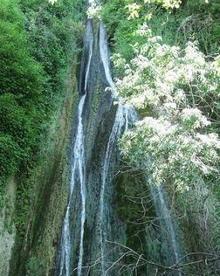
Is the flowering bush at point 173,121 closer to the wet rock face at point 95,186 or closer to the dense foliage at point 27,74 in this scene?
the wet rock face at point 95,186

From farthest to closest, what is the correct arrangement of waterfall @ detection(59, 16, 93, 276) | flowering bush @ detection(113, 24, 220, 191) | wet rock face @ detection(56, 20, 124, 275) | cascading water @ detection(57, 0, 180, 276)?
waterfall @ detection(59, 16, 93, 276) → wet rock face @ detection(56, 20, 124, 275) → cascading water @ detection(57, 0, 180, 276) → flowering bush @ detection(113, 24, 220, 191)

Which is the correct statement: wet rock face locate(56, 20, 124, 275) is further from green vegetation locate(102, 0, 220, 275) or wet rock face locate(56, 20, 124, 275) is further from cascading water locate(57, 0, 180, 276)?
green vegetation locate(102, 0, 220, 275)

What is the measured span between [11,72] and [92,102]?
9.23ft

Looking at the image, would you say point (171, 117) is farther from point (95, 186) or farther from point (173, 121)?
point (95, 186)

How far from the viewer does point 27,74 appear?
8.54 m

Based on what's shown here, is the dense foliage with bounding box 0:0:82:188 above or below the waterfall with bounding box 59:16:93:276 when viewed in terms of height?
above

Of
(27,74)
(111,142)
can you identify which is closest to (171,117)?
(111,142)

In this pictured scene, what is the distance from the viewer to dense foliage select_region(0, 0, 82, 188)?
25.7 feet

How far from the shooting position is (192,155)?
534 centimetres

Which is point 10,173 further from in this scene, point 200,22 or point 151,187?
point 200,22

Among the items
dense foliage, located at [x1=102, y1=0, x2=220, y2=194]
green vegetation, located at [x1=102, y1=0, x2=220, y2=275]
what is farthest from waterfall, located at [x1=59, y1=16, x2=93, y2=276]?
dense foliage, located at [x1=102, y1=0, x2=220, y2=194]

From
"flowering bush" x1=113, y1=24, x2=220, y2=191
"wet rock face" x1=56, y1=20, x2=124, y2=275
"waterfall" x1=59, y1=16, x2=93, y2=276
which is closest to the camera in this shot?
"flowering bush" x1=113, y1=24, x2=220, y2=191

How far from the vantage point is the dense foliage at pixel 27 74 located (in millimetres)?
7836

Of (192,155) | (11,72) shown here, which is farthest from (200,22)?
(192,155)
